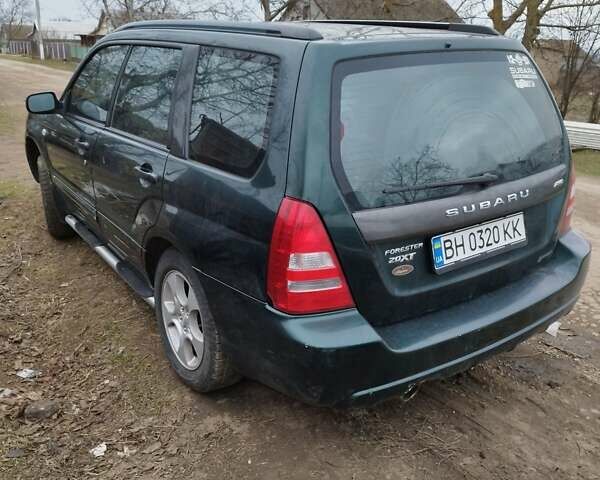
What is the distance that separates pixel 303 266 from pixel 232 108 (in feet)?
2.60

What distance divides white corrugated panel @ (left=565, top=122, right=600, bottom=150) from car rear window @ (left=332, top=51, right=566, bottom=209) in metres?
11.2

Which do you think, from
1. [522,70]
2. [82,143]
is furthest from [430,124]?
[82,143]

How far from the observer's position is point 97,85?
3850 millimetres

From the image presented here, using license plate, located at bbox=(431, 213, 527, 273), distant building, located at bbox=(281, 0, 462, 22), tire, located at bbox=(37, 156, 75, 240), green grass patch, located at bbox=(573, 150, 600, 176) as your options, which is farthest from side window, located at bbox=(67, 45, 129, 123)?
distant building, located at bbox=(281, 0, 462, 22)

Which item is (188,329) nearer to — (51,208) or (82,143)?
(82,143)

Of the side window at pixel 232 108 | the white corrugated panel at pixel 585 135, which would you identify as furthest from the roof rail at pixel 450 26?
the white corrugated panel at pixel 585 135

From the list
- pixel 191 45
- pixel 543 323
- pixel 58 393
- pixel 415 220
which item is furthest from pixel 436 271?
pixel 58 393

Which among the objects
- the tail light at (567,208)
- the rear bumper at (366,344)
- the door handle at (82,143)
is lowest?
the rear bumper at (366,344)

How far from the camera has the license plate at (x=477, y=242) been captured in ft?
7.45

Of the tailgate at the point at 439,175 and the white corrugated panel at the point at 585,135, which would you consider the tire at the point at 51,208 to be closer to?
the tailgate at the point at 439,175

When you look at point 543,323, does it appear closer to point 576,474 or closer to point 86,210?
point 576,474

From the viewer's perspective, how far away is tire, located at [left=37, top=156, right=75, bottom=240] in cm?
475

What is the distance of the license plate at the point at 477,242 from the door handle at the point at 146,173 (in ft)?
4.65

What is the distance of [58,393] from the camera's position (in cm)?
303
